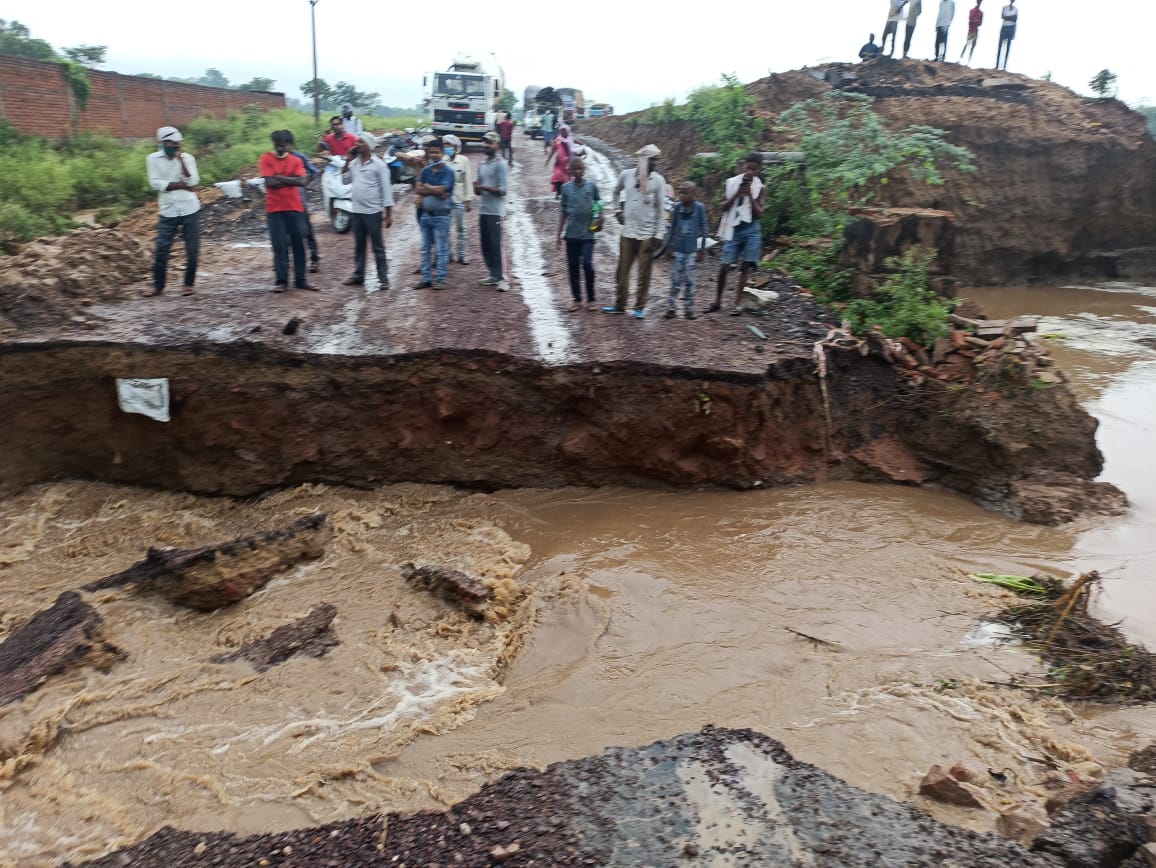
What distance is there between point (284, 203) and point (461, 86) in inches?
548

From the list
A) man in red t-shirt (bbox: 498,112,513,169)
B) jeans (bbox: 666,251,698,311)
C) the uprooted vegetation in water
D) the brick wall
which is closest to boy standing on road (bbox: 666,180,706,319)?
jeans (bbox: 666,251,698,311)

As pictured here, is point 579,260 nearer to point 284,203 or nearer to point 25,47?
point 284,203

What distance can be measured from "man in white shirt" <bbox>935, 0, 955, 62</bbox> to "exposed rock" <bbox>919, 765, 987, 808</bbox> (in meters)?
21.5

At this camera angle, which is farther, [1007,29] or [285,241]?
[1007,29]

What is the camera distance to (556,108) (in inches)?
989

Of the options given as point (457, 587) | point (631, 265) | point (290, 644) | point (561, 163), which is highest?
point (561, 163)

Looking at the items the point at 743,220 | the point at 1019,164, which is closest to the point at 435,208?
the point at 743,220

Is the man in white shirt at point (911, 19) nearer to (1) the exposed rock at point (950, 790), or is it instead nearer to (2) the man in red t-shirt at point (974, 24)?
(2) the man in red t-shirt at point (974, 24)

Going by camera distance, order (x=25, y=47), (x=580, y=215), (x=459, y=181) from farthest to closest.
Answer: (x=25, y=47) < (x=459, y=181) < (x=580, y=215)

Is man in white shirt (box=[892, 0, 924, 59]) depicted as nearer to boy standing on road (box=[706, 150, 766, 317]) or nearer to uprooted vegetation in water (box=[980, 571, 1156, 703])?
Result: boy standing on road (box=[706, 150, 766, 317])

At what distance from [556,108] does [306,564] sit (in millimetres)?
22142

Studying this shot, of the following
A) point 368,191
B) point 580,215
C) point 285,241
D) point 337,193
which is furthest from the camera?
point 337,193

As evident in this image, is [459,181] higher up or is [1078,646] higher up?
[459,181]

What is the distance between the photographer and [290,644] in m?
5.67
